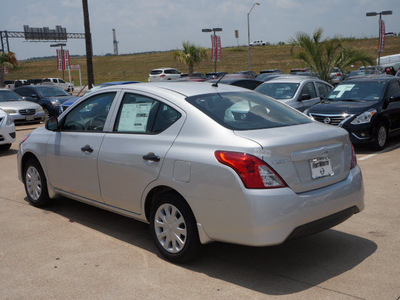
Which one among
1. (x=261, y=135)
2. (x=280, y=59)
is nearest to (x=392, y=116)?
(x=261, y=135)

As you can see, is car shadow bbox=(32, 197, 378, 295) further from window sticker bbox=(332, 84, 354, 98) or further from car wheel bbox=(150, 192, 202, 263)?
window sticker bbox=(332, 84, 354, 98)

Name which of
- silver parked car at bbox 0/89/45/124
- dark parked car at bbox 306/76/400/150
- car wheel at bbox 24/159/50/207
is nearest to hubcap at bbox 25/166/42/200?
car wheel at bbox 24/159/50/207

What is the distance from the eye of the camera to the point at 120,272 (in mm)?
4199

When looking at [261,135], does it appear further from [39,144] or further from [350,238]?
[39,144]

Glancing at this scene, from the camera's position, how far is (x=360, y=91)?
1127 centimetres

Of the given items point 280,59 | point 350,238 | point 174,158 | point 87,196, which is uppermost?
point 280,59

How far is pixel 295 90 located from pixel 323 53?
8.39m

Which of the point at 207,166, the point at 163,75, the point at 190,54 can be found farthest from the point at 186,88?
the point at 163,75

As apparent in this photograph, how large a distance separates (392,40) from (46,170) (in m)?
87.1

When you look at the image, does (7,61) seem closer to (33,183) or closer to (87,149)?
(33,183)

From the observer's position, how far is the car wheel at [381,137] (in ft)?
33.8

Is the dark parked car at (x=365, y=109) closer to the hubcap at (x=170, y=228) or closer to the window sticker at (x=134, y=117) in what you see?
the window sticker at (x=134, y=117)

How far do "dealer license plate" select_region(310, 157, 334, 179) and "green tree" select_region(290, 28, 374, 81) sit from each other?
16963 mm

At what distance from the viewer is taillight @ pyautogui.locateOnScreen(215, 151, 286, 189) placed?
3.69m
